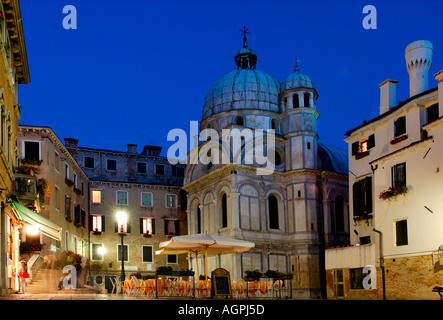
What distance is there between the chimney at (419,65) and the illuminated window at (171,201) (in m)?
27.3

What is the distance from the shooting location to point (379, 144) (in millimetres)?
32344

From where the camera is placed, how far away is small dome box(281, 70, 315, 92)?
49.0m

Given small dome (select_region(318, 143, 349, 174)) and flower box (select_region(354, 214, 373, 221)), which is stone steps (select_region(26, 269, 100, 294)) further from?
small dome (select_region(318, 143, 349, 174))

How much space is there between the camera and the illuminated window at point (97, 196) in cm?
5062

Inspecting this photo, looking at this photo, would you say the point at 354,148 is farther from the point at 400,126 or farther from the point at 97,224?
the point at 97,224

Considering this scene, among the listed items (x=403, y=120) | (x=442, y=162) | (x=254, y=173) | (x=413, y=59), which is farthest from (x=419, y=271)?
(x=254, y=173)

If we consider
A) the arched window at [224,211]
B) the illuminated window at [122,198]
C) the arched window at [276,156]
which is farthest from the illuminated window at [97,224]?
the arched window at [276,156]

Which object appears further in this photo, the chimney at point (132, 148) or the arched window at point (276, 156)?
the chimney at point (132, 148)

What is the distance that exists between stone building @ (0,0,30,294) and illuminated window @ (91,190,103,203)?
26.8 metres

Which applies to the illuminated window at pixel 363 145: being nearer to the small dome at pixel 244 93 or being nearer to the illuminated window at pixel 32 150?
the small dome at pixel 244 93

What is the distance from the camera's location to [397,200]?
26969 mm

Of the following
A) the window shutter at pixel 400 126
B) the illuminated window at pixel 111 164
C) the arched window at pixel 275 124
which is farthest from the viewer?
the illuminated window at pixel 111 164
